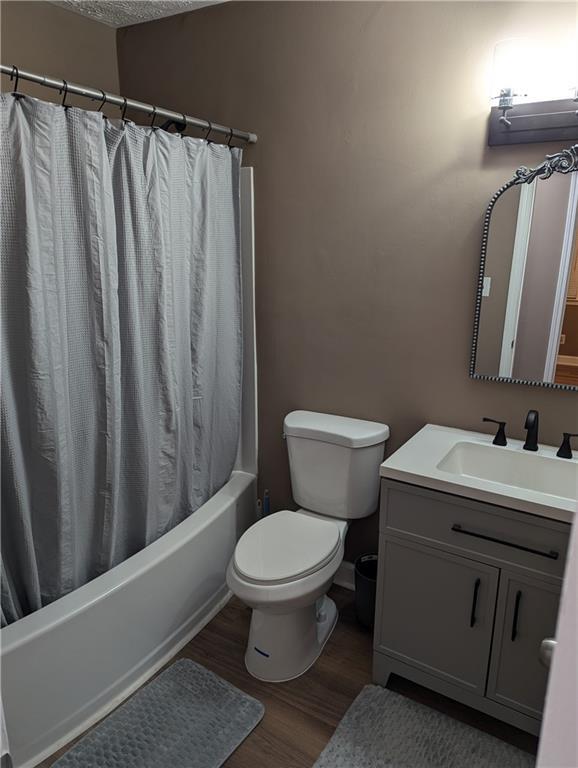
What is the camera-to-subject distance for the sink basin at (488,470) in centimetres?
155

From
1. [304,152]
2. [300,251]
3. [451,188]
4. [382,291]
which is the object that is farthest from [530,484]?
[304,152]

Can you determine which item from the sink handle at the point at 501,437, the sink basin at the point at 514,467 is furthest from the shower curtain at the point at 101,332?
the sink handle at the point at 501,437

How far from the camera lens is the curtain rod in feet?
4.81

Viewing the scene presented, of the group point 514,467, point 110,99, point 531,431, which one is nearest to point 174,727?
point 514,467

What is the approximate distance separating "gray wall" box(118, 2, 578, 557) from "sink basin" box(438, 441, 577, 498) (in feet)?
0.49

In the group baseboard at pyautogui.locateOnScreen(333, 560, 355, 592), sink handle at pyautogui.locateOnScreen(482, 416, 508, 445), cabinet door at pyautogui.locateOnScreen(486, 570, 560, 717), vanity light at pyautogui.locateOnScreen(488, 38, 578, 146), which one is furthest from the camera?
baseboard at pyautogui.locateOnScreen(333, 560, 355, 592)

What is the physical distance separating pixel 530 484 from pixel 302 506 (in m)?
0.95

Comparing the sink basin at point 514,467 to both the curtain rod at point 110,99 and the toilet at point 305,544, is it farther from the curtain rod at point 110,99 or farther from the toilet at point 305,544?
the curtain rod at point 110,99

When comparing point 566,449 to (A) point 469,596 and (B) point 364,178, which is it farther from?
(B) point 364,178

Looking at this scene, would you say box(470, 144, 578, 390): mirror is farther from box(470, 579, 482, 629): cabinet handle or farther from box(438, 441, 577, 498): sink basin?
box(470, 579, 482, 629): cabinet handle

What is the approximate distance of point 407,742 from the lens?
175 cm

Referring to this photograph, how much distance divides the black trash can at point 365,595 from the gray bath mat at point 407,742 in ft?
1.14

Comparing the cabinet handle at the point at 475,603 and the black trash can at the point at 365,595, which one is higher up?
the cabinet handle at the point at 475,603

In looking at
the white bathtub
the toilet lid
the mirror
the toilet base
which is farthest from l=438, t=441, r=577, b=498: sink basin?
the white bathtub
